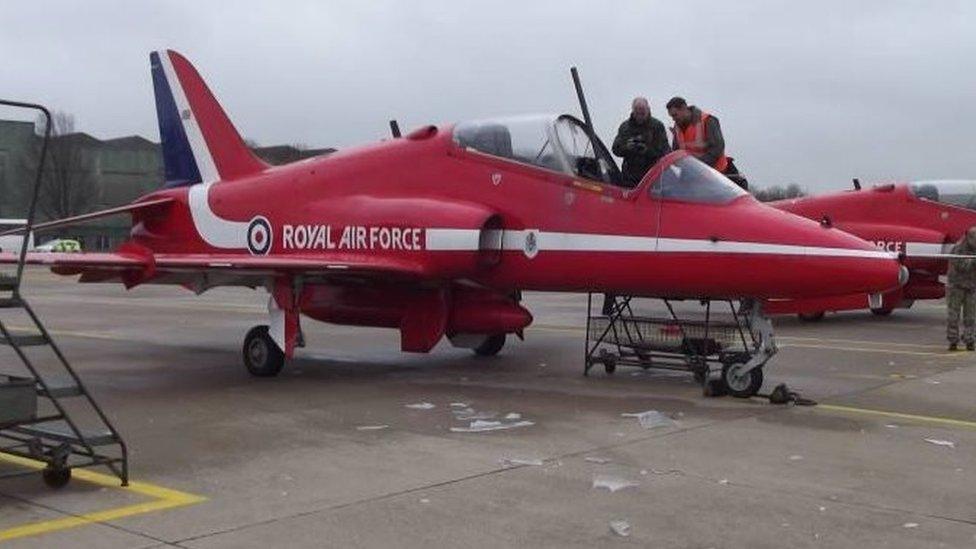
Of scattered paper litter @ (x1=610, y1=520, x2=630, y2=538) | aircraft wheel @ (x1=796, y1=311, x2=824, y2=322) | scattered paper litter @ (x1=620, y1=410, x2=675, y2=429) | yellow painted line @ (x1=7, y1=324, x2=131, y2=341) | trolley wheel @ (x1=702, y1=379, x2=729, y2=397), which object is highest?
aircraft wheel @ (x1=796, y1=311, x2=824, y2=322)

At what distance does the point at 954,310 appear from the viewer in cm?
1376

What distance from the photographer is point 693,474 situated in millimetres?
6109

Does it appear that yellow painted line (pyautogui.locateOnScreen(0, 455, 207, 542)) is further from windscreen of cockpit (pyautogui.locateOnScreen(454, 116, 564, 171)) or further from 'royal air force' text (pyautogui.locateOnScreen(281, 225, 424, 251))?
windscreen of cockpit (pyautogui.locateOnScreen(454, 116, 564, 171))

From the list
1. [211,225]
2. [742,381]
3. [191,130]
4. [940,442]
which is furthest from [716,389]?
[191,130]

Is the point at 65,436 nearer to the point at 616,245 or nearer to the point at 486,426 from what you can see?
the point at 486,426

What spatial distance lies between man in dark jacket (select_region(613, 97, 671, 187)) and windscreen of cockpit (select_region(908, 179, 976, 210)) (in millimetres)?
9460

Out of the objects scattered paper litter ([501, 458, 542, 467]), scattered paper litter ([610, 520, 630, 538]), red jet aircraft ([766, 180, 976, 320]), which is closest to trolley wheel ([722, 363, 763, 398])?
scattered paper litter ([501, 458, 542, 467])

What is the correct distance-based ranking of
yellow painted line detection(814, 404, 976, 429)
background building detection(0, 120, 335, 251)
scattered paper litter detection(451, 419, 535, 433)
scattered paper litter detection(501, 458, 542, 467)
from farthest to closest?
background building detection(0, 120, 335, 251) → yellow painted line detection(814, 404, 976, 429) → scattered paper litter detection(451, 419, 535, 433) → scattered paper litter detection(501, 458, 542, 467)

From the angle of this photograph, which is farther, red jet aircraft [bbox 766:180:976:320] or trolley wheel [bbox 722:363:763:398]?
red jet aircraft [bbox 766:180:976:320]

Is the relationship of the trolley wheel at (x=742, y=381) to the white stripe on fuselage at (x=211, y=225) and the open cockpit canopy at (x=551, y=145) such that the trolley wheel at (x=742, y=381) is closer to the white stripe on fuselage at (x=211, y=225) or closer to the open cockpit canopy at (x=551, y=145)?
the open cockpit canopy at (x=551, y=145)

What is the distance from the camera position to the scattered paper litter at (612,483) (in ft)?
18.8

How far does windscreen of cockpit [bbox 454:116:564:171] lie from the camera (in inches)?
397

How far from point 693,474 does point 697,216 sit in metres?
3.56

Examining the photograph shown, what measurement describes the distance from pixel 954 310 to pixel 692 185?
646 cm
